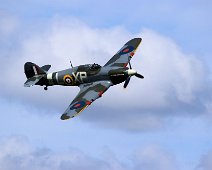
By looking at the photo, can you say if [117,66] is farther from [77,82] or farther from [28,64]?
[28,64]

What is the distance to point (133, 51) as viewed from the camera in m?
70.3

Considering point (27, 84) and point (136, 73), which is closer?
point (136, 73)

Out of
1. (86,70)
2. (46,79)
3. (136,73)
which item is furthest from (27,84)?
(136,73)

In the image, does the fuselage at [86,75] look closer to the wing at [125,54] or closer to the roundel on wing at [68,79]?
the roundel on wing at [68,79]

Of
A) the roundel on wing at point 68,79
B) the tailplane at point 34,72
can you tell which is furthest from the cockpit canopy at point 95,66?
the tailplane at point 34,72

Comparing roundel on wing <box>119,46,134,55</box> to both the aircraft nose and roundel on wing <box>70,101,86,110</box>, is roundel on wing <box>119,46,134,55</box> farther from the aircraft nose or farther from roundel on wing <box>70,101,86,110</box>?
roundel on wing <box>70,101,86,110</box>

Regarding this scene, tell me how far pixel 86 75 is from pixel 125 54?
26.0 feet

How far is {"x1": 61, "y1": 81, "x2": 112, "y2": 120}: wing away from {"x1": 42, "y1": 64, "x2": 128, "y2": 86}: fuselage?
0.66 m

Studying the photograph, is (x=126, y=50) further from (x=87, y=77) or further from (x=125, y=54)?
(x=87, y=77)

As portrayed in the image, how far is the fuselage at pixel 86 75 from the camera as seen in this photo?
61.9 meters

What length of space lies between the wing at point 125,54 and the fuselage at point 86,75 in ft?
13.6

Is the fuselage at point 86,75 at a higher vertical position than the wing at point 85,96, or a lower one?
higher

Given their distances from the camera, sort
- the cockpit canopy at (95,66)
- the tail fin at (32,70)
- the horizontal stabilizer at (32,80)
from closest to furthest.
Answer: the cockpit canopy at (95,66) < the horizontal stabilizer at (32,80) < the tail fin at (32,70)

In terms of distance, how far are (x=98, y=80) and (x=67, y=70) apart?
472cm
